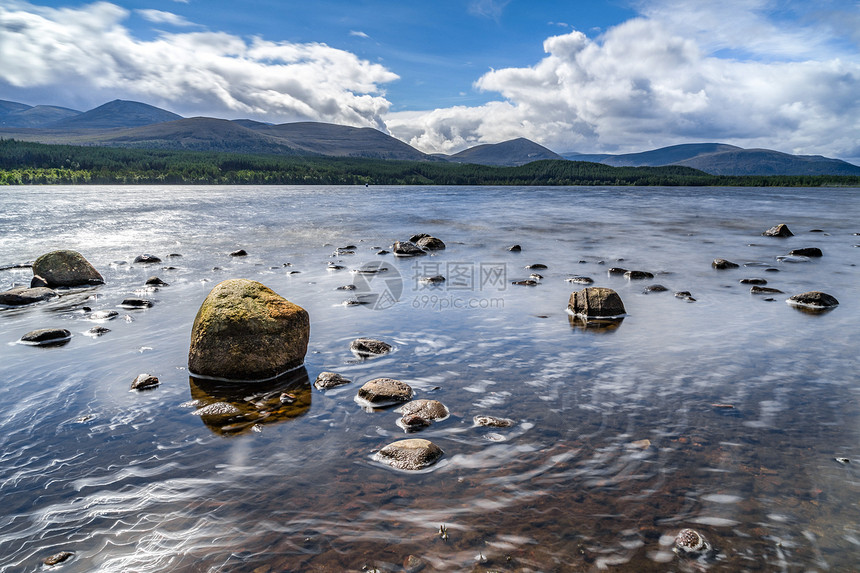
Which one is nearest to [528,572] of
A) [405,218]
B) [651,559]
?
[651,559]

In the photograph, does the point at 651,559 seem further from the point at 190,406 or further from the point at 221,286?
the point at 221,286

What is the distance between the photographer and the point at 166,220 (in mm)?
47781

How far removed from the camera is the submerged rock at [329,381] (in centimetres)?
880

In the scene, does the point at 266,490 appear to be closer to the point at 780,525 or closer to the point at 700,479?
the point at 700,479

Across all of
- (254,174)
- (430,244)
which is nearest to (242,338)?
(430,244)

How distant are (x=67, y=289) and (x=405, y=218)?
1459 inches

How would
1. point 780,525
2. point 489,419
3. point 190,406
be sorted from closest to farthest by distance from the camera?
point 780,525 → point 489,419 → point 190,406

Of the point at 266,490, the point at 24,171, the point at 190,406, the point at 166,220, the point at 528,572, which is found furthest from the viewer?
the point at 24,171

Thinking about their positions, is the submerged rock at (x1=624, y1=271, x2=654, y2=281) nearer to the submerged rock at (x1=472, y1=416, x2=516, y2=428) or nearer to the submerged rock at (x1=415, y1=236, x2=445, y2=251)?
the submerged rock at (x1=415, y1=236, x2=445, y2=251)

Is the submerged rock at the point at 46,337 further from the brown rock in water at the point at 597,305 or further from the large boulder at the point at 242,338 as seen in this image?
the brown rock in water at the point at 597,305

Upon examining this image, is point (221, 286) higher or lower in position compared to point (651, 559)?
higher

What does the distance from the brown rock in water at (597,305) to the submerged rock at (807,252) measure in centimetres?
1899

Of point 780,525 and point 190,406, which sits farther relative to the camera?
point 190,406

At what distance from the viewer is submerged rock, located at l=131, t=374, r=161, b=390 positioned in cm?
882
